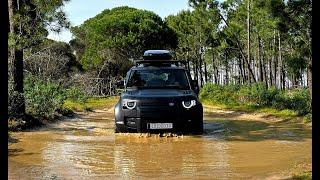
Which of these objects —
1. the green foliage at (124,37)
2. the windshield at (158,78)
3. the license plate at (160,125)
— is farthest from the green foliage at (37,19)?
the green foliage at (124,37)

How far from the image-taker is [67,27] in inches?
526

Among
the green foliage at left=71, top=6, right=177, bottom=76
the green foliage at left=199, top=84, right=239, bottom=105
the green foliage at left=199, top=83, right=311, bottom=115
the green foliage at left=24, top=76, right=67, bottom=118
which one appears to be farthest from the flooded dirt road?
the green foliage at left=71, top=6, right=177, bottom=76

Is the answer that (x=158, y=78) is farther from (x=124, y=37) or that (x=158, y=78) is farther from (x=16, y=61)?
(x=124, y=37)

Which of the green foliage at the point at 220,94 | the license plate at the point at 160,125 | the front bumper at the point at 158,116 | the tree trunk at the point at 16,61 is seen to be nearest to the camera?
the front bumper at the point at 158,116

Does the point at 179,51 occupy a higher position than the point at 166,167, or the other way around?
the point at 179,51

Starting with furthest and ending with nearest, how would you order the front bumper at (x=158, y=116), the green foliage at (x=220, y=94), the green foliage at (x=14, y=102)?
1. the green foliage at (x=220, y=94)
2. the green foliage at (x=14, y=102)
3. the front bumper at (x=158, y=116)

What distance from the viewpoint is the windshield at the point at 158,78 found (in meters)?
11.7

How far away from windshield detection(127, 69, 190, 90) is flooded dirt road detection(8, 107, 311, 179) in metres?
1.36

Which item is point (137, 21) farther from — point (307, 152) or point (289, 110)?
point (307, 152)

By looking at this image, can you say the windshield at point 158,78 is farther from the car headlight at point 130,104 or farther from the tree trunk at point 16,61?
the tree trunk at point 16,61

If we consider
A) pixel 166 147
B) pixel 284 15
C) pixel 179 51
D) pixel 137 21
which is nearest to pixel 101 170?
pixel 166 147

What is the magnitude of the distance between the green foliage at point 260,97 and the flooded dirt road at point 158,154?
6.18 meters
